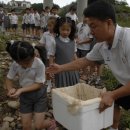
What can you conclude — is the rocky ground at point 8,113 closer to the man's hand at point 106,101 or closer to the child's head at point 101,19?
the man's hand at point 106,101

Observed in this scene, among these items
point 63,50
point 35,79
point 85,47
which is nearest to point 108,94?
point 35,79

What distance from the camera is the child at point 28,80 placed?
3.66 metres

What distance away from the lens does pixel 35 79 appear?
3910 mm

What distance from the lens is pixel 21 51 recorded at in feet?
11.9

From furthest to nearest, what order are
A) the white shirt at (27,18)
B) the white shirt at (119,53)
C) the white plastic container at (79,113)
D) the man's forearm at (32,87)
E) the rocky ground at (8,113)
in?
the white shirt at (27,18) < the rocky ground at (8,113) < the man's forearm at (32,87) < the white shirt at (119,53) < the white plastic container at (79,113)

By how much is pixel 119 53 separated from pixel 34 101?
1.31m

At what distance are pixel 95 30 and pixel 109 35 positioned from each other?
14 centimetres

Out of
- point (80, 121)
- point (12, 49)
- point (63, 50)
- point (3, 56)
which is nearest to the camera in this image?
point (80, 121)

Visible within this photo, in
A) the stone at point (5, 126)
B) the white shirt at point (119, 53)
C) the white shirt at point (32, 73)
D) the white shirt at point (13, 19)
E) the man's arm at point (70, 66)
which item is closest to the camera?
the white shirt at point (119, 53)

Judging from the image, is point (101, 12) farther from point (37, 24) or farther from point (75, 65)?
point (37, 24)

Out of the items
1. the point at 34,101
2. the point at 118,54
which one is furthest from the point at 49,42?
the point at 118,54

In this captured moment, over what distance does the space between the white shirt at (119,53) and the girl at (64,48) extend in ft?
4.87

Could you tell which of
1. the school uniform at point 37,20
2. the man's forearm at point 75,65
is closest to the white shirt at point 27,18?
the school uniform at point 37,20

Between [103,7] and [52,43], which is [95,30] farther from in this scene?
[52,43]
